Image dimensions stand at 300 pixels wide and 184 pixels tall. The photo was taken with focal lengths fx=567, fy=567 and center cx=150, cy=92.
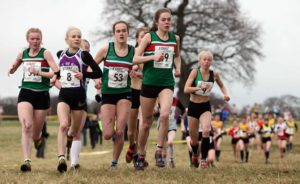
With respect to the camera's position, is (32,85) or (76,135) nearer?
(32,85)

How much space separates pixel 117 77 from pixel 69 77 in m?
0.81

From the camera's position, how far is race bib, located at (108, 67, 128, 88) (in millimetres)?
9391

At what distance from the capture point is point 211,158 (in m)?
16.2

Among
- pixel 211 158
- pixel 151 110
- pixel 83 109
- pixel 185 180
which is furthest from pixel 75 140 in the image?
pixel 211 158

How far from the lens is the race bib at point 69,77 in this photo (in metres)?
9.12

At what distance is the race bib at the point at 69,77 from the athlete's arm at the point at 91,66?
0.16 m

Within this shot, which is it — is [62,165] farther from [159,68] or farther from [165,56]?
[165,56]

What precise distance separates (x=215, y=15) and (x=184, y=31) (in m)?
2.79

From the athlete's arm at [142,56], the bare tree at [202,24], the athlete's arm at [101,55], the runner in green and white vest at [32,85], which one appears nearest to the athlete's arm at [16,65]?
the runner in green and white vest at [32,85]

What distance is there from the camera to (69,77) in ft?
30.0

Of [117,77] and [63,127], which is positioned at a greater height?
[117,77]

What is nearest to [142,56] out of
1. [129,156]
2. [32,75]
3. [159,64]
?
[159,64]

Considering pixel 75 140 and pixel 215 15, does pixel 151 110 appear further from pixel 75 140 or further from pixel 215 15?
pixel 215 15

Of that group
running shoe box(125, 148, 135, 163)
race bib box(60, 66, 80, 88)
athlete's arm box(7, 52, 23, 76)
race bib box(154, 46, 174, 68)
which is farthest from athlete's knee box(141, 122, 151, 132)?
athlete's arm box(7, 52, 23, 76)
